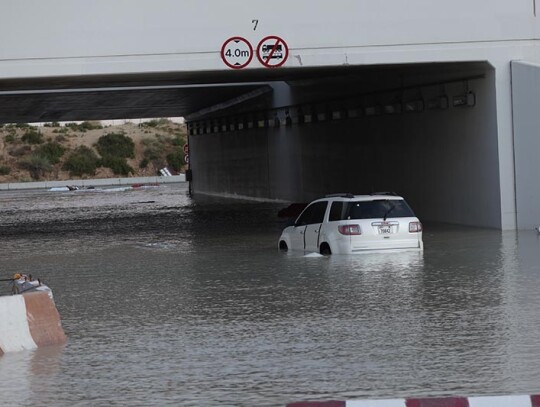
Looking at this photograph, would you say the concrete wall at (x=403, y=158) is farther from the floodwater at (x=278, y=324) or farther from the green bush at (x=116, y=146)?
the green bush at (x=116, y=146)

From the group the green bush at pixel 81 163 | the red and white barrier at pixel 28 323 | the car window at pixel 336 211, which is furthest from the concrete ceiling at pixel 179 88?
the green bush at pixel 81 163

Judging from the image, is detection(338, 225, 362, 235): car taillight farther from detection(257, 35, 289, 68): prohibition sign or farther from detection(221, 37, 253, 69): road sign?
detection(221, 37, 253, 69): road sign

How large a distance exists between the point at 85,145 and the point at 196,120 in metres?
62.9

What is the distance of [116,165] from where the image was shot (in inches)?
4961

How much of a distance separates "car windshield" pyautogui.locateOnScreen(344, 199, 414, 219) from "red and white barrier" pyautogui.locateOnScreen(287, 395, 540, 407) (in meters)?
15.1

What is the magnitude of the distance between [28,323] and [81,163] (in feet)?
368

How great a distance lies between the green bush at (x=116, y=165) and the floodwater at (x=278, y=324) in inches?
3777

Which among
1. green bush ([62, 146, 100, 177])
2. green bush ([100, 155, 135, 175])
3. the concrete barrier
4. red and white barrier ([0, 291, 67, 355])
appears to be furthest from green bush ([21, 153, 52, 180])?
red and white barrier ([0, 291, 67, 355])

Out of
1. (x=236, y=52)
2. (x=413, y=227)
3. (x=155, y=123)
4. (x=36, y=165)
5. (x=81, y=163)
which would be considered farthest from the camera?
(x=155, y=123)

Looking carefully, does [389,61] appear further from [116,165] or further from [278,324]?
[116,165]

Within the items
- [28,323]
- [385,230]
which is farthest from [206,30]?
[28,323]

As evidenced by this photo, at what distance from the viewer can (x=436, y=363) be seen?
12172 millimetres

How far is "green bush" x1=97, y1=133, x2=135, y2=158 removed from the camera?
129250 mm

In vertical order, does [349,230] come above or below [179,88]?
below
